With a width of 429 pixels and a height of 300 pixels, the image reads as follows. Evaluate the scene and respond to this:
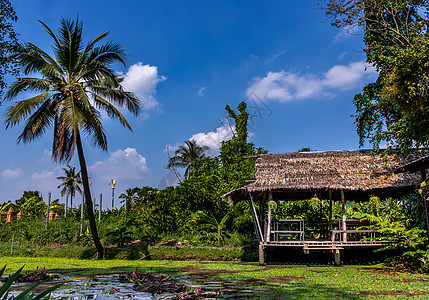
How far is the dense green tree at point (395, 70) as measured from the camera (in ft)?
31.1

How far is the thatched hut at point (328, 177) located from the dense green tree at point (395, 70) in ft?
2.83

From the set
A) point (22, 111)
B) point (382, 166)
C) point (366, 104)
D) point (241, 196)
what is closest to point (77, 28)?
point (22, 111)

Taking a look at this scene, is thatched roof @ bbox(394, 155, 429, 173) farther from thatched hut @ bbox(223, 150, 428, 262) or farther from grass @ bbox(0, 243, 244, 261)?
grass @ bbox(0, 243, 244, 261)

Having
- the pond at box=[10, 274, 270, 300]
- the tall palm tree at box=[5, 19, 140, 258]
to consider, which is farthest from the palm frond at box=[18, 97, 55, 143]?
the pond at box=[10, 274, 270, 300]

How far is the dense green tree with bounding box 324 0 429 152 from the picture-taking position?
9.49m

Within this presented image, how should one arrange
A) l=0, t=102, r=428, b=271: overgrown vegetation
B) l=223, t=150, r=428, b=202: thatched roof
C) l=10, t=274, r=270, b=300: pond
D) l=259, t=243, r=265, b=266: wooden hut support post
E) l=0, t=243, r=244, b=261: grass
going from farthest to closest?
l=0, t=102, r=428, b=271: overgrown vegetation < l=0, t=243, r=244, b=261: grass < l=259, t=243, r=265, b=266: wooden hut support post < l=223, t=150, r=428, b=202: thatched roof < l=10, t=274, r=270, b=300: pond

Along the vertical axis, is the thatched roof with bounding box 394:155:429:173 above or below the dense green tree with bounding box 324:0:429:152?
below

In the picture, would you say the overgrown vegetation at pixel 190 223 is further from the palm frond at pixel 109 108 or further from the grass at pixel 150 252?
the palm frond at pixel 109 108

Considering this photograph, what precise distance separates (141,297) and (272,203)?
671 centimetres

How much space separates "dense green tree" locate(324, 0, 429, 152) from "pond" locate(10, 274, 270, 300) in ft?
21.0

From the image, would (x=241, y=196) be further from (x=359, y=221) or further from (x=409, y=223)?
(x=409, y=223)

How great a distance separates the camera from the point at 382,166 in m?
12.0

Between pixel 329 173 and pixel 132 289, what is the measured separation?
304 inches

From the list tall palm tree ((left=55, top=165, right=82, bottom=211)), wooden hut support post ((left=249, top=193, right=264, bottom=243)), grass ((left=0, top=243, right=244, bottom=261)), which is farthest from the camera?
tall palm tree ((left=55, top=165, right=82, bottom=211))
